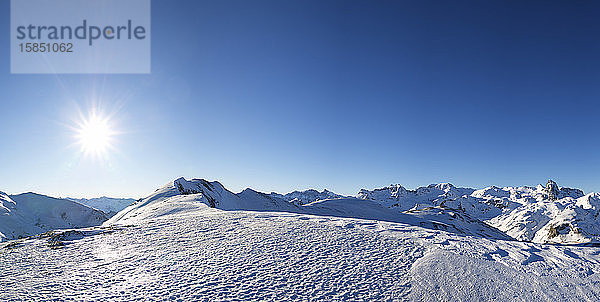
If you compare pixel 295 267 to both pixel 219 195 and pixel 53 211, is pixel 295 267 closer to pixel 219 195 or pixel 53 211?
pixel 219 195

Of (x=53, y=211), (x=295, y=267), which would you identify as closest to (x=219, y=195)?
(x=295, y=267)

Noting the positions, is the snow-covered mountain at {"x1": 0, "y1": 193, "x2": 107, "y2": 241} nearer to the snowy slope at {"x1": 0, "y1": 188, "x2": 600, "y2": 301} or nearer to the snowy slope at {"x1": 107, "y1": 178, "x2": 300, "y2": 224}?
the snowy slope at {"x1": 107, "y1": 178, "x2": 300, "y2": 224}

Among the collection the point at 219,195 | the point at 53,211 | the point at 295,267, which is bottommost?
the point at 53,211

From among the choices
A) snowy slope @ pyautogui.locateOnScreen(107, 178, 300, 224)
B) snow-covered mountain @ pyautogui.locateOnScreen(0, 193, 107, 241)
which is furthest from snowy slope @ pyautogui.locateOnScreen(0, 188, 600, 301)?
snow-covered mountain @ pyautogui.locateOnScreen(0, 193, 107, 241)

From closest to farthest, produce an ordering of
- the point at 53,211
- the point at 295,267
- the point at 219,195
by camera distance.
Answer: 1. the point at 295,267
2. the point at 219,195
3. the point at 53,211

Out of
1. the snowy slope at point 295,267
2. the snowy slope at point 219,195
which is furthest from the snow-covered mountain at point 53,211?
the snowy slope at point 295,267

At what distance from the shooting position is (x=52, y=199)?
84.7 meters

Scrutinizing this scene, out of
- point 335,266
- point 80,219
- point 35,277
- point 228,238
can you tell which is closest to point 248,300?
point 335,266

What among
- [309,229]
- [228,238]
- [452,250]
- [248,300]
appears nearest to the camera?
[248,300]

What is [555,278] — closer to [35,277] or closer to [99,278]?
[99,278]

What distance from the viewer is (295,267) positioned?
25.4ft

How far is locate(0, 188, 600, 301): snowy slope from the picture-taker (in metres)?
6.64

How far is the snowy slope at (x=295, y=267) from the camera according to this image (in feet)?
Answer: 21.8

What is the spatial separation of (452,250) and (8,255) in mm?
15059
